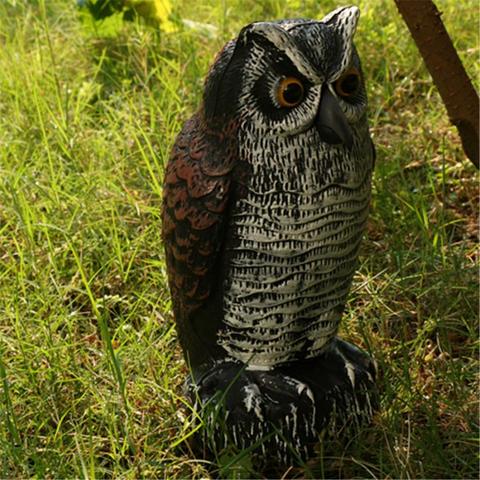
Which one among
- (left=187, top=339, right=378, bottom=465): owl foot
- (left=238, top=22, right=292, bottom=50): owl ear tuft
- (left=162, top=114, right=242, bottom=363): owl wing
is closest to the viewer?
(left=238, top=22, right=292, bottom=50): owl ear tuft

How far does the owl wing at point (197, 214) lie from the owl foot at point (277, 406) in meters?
0.10

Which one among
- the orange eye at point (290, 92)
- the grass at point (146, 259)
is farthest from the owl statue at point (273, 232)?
the grass at point (146, 259)

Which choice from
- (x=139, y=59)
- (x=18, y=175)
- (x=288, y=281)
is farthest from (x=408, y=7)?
(x=139, y=59)

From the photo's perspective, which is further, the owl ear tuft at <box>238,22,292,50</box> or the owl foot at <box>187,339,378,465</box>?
the owl foot at <box>187,339,378,465</box>

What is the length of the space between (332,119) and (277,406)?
0.56 m

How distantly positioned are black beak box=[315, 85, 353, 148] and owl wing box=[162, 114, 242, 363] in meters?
0.16

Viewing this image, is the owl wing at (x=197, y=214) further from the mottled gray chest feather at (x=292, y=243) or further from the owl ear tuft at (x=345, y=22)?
the owl ear tuft at (x=345, y=22)

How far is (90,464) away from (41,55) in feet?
6.16

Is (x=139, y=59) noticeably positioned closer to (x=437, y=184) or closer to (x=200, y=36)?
(x=200, y=36)

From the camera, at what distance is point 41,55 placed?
321 centimetres

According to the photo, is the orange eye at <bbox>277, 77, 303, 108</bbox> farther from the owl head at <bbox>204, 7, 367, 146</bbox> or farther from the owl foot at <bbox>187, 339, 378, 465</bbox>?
the owl foot at <bbox>187, 339, 378, 465</bbox>

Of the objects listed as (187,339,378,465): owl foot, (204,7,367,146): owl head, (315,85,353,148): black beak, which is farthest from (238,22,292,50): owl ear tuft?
(187,339,378,465): owl foot

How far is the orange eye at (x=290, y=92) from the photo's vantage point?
1.56 meters

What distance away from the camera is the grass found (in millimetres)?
1849
